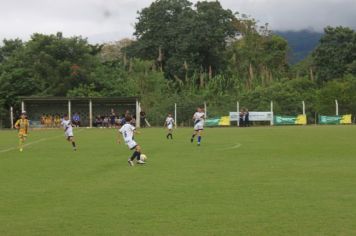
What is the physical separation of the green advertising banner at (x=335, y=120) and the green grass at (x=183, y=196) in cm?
3712

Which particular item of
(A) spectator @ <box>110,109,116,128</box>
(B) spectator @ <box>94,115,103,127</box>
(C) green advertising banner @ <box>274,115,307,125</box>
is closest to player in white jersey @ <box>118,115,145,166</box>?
(A) spectator @ <box>110,109,116,128</box>

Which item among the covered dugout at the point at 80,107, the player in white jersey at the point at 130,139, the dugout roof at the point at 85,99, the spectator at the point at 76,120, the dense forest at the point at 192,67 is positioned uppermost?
the dense forest at the point at 192,67

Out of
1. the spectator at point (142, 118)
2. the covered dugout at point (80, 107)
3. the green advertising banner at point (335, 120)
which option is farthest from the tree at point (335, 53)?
the covered dugout at point (80, 107)

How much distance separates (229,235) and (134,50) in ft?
237

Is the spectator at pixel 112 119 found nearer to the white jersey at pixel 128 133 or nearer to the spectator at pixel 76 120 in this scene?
the spectator at pixel 76 120

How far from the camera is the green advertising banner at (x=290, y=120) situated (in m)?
56.2

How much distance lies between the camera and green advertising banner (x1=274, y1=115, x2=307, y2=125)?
5622cm

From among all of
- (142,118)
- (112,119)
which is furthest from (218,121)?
(112,119)

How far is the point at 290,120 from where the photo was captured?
56438 mm

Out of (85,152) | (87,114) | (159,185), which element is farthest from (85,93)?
(159,185)

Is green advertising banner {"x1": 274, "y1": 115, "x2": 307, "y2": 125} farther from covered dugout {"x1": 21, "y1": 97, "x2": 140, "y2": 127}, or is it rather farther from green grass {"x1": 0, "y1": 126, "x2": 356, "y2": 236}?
green grass {"x1": 0, "y1": 126, "x2": 356, "y2": 236}

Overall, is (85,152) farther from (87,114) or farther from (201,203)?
(87,114)

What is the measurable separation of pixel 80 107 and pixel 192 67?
19.5m

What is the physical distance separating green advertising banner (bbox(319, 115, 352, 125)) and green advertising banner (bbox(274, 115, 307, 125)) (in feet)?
6.00
